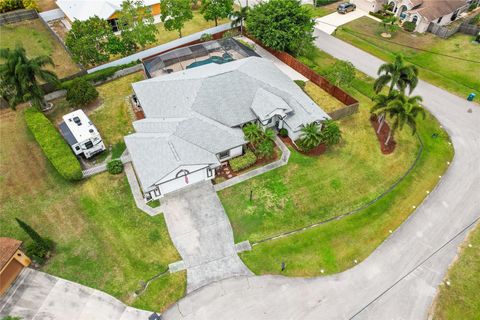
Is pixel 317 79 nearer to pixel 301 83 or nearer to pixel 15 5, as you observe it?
pixel 301 83

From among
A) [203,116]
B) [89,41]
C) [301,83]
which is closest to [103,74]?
[89,41]

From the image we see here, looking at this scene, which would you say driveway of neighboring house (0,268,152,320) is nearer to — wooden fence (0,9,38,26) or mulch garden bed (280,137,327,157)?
mulch garden bed (280,137,327,157)

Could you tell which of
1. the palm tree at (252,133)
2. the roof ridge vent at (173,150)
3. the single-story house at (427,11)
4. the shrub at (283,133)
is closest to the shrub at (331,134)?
the shrub at (283,133)

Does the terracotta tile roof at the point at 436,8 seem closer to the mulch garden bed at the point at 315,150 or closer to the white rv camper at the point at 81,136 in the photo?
the mulch garden bed at the point at 315,150

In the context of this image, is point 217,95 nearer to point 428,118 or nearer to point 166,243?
point 166,243

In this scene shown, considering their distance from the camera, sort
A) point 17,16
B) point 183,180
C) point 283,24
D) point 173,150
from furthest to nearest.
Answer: point 17,16 < point 283,24 < point 183,180 < point 173,150

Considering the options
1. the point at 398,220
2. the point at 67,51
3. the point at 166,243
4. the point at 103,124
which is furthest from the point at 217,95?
the point at 67,51
